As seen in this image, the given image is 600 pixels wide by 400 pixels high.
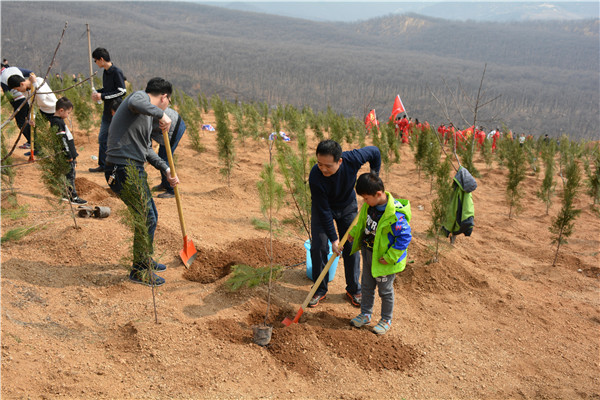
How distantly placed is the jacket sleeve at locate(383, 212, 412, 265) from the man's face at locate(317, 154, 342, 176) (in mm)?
530

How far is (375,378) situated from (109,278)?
2201 millimetres

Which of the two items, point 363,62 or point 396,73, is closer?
point 396,73

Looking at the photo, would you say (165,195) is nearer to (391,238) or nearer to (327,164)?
(327,164)

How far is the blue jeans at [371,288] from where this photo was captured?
3.05 m

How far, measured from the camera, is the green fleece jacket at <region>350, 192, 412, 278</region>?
2.82m

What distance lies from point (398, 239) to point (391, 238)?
0.18 feet

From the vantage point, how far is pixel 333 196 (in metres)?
3.20

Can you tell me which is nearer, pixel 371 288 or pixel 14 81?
pixel 371 288

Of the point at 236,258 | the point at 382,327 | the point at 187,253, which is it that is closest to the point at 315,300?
the point at 382,327

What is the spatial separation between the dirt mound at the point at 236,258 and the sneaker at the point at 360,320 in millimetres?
1036

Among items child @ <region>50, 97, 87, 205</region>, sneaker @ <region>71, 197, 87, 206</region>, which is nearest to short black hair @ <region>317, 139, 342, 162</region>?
child @ <region>50, 97, 87, 205</region>

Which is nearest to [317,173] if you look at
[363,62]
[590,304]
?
[590,304]

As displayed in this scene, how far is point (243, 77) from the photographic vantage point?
53.9 meters

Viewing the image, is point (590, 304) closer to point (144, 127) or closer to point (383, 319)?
point (383, 319)
